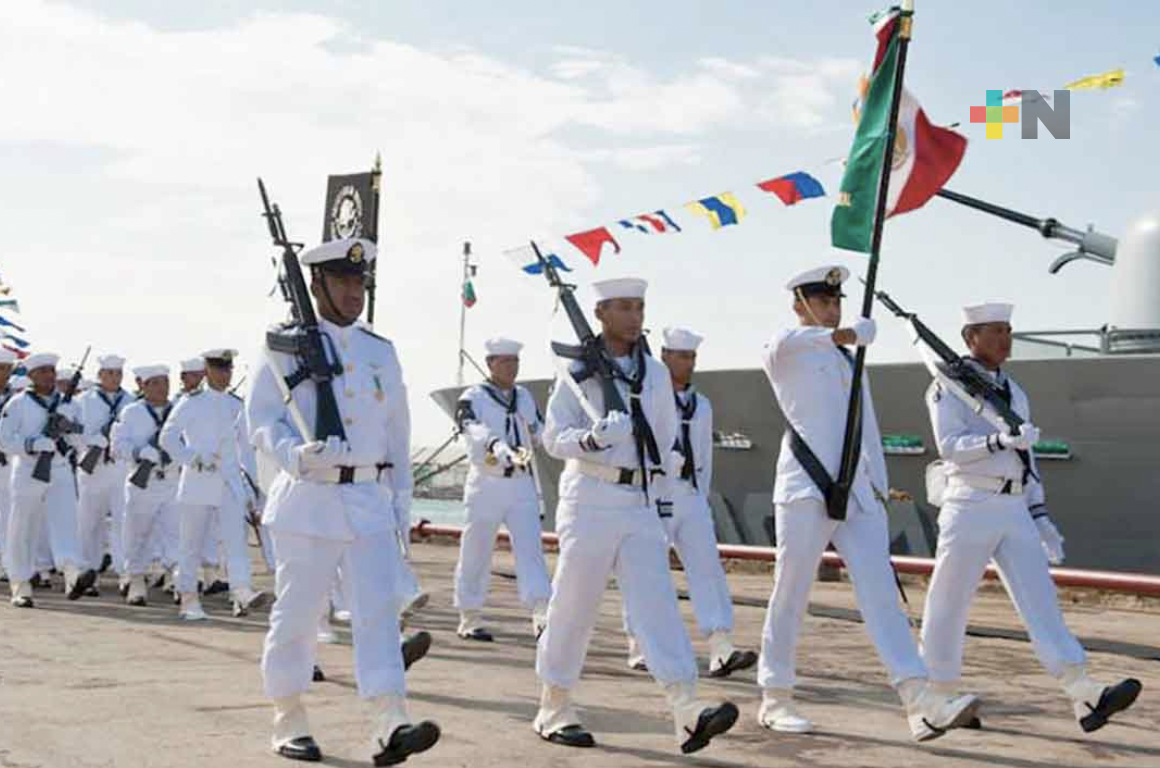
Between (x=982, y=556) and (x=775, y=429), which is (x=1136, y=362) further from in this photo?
(x=982, y=556)

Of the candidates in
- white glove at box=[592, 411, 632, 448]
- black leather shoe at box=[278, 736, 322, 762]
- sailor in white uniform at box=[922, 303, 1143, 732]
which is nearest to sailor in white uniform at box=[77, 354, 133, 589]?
black leather shoe at box=[278, 736, 322, 762]

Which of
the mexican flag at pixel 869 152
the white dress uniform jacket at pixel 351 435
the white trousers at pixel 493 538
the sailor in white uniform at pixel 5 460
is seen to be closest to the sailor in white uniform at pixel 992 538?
the mexican flag at pixel 869 152

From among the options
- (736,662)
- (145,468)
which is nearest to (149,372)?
(145,468)

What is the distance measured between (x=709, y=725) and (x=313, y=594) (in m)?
1.59

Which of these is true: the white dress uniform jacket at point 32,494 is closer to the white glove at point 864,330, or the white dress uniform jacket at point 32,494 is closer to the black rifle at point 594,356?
the black rifle at point 594,356

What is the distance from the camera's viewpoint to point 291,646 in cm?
567

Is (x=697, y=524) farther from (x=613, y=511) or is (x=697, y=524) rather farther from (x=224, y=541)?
(x=224, y=541)

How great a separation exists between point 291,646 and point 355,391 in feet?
3.31

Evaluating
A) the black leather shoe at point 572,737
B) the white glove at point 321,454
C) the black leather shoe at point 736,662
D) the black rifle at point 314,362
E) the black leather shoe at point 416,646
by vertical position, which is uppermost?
the black rifle at point 314,362

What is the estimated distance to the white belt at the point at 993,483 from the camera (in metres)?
6.89

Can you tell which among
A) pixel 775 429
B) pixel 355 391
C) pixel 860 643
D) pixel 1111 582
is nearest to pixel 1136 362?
pixel 1111 582

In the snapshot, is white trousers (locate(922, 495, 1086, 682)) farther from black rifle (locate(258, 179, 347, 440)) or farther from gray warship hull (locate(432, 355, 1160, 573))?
gray warship hull (locate(432, 355, 1160, 573))

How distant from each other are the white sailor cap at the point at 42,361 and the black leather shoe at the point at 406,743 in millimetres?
8851

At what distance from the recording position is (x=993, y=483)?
22.6 feet
